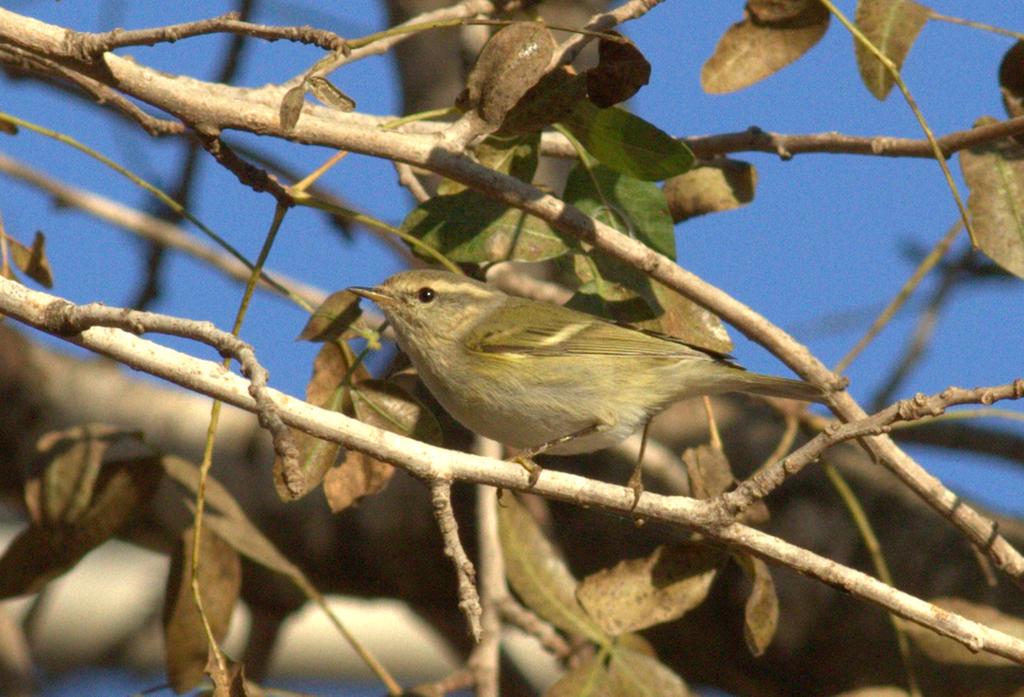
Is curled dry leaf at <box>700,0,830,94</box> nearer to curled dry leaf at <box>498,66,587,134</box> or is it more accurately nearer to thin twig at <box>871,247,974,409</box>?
curled dry leaf at <box>498,66,587,134</box>

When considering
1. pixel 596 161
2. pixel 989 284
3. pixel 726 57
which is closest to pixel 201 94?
pixel 596 161

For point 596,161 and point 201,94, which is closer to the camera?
point 201,94

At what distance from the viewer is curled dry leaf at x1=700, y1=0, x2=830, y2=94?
9.92ft

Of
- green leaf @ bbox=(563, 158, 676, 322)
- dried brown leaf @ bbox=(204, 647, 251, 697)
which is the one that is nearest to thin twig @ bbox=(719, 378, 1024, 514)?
green leaf @ bbox=(563, 158, 676, 322)

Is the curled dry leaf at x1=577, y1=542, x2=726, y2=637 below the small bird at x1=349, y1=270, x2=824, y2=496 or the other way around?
below

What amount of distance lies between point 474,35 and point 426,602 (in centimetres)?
206

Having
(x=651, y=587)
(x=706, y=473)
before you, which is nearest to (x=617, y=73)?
(x=706, y=473)

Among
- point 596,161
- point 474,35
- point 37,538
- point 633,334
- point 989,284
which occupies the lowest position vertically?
point 37,538

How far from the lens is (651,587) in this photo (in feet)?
9.22

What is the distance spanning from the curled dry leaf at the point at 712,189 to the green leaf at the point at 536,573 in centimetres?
88

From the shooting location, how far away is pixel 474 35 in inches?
149

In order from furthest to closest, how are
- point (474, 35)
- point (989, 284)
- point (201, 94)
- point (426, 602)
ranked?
point (989, 284)
point (426, 602)
point (474, 35)
point (201, 94)

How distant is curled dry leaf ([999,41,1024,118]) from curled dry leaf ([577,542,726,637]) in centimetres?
131

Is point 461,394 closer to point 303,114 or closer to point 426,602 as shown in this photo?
point 303,114
